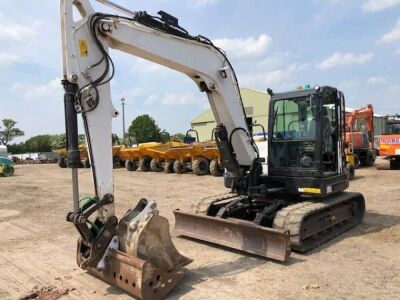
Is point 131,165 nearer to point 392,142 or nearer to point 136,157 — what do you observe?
point 136,157

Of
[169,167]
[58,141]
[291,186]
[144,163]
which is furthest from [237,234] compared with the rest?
[58,141]

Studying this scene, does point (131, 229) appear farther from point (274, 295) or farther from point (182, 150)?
point (182, 150)

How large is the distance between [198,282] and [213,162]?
1209cm

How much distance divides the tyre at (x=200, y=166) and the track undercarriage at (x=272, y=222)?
10.1 metres

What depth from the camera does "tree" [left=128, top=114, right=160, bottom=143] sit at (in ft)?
216

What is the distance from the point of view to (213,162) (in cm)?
1684

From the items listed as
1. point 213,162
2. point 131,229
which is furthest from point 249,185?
point 213,162

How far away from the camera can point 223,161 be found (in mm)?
6574

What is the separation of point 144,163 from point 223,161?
597 inches

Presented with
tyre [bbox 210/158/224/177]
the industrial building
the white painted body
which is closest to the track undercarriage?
the white painted body

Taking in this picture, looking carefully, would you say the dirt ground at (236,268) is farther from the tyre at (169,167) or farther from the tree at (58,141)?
the tree at (58,141)

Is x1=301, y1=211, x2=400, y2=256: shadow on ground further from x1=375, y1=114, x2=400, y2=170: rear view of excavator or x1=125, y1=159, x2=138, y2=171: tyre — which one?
x1=125, y1=159, x2=138, y2=171: tyre

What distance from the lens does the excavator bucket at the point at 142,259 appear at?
4.27 m

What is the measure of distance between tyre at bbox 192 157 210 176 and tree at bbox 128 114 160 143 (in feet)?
156
